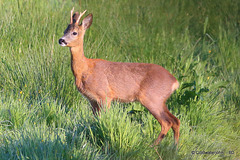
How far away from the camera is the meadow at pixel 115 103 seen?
12.7 feet

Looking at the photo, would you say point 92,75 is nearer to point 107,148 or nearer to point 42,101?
point 42,101

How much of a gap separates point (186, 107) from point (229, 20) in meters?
4.59

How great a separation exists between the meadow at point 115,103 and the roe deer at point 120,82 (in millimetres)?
229

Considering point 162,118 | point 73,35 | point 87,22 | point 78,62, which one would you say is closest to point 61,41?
point 73,35

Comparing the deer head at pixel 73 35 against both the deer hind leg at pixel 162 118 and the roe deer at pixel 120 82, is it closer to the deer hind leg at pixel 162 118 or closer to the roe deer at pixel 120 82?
the roe deer at pixel 120 82

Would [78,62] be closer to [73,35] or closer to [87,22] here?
[73,35]

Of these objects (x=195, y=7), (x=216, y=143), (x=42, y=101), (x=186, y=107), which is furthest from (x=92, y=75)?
(x=195, y=7)

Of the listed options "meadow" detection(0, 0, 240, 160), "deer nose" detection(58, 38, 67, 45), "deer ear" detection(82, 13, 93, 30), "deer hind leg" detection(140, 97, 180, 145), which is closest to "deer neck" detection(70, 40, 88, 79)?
"deer nose" detection(58, 38, 67, 45)

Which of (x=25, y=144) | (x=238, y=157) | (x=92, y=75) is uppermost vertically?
(x=92, y=75)

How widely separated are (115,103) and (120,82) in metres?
0.29

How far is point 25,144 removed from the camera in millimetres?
3426

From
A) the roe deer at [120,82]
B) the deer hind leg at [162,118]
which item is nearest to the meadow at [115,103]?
the deer hind leg at [162,118]

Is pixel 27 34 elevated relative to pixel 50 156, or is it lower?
elevated

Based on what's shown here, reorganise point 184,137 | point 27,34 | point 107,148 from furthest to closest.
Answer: point 27,34
point 184,137
point 107,148
